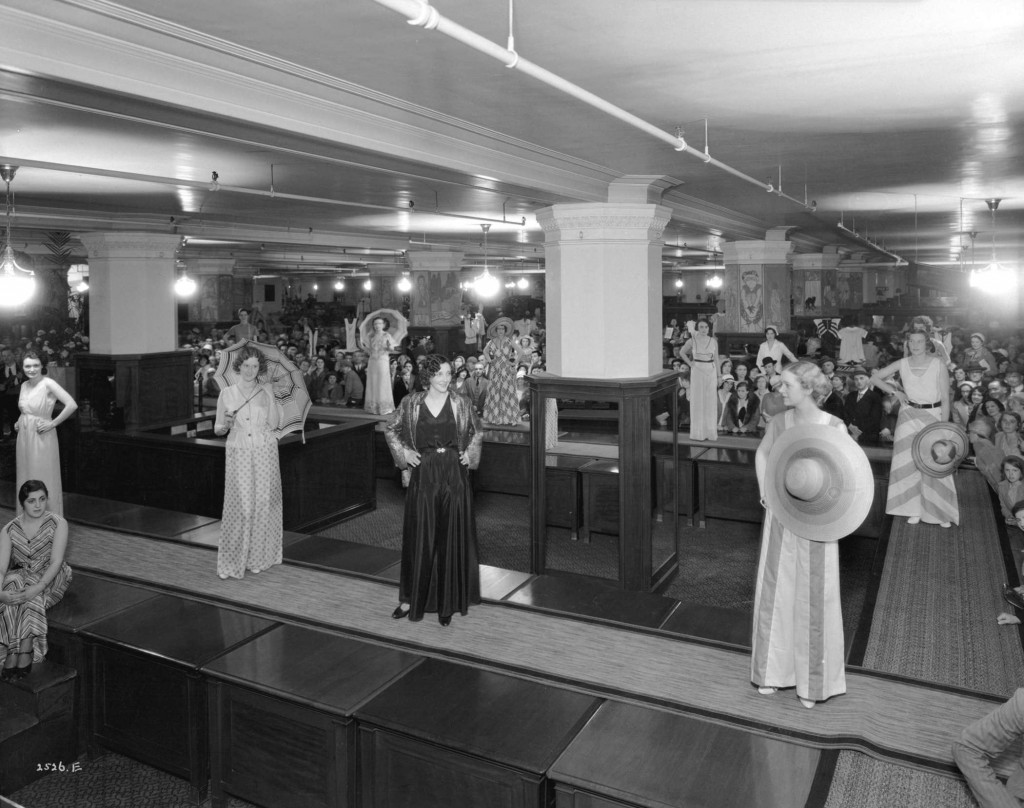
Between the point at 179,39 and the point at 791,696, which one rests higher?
the point at 179,39

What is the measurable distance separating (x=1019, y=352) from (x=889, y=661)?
1242 cm

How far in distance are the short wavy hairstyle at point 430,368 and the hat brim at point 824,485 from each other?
2014 mm

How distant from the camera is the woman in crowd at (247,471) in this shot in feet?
20.5

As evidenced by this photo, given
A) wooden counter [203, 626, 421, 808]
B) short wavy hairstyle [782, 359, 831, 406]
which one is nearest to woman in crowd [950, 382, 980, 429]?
short wavy hairstyle [782, 359, 831, 406]

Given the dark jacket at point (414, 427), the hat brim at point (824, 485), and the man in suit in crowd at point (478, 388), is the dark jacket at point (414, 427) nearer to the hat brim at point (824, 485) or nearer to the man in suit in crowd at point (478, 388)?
the hat brim at point (824, 485)

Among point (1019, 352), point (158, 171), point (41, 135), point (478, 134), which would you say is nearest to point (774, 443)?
point (478, 134)

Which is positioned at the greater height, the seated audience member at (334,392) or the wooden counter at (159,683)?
the seated audience member at (334,392)

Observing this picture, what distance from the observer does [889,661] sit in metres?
4.91

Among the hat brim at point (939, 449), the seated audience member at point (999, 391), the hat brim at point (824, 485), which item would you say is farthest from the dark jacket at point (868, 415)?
the hat brim at point (824, 485)

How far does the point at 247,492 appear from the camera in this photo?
6309mm

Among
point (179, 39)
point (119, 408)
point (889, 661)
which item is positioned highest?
point (179, 39)

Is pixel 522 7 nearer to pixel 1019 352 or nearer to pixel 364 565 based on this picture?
pixel 364 565

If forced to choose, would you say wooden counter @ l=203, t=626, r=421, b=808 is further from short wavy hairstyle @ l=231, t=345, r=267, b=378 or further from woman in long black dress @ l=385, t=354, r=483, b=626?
short wavy hairstyle @ l=231, t=345, r=267, b=378

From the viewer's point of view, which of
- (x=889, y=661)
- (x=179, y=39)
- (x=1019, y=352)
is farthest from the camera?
(x=1019, y=352)
